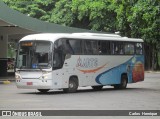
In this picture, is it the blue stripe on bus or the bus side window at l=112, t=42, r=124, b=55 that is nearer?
the blue stripe on bus

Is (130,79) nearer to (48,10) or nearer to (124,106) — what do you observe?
(124,106)

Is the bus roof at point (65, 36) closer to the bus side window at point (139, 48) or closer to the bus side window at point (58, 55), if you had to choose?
the bus side window at point (58, 55)

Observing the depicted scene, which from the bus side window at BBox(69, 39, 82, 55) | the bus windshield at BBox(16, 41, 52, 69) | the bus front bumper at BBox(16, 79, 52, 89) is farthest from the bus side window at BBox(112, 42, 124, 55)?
the bus front bumper at BBox(16, 79, 52, 89)

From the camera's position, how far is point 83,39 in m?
27.1

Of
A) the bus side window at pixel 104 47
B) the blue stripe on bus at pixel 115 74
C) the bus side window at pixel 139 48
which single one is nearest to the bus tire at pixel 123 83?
the blue stripe on bus at pixel 115 74

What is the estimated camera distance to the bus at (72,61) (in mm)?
24875

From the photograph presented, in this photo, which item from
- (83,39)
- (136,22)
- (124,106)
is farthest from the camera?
(136,22)

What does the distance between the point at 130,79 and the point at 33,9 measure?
34810 mm

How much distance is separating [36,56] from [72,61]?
6.72 ft

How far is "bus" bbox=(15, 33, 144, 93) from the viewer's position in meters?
24.9

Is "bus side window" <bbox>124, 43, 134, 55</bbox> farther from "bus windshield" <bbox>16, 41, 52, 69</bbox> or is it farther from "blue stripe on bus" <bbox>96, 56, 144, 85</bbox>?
"bus windshield" <bbox>16, 41, 52, 69</bbox>

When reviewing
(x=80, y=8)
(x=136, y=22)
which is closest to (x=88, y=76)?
(x=136, y=22)

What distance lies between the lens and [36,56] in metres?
25.0

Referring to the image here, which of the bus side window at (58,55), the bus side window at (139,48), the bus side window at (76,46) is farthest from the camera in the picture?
the bus side window at (139,48)
